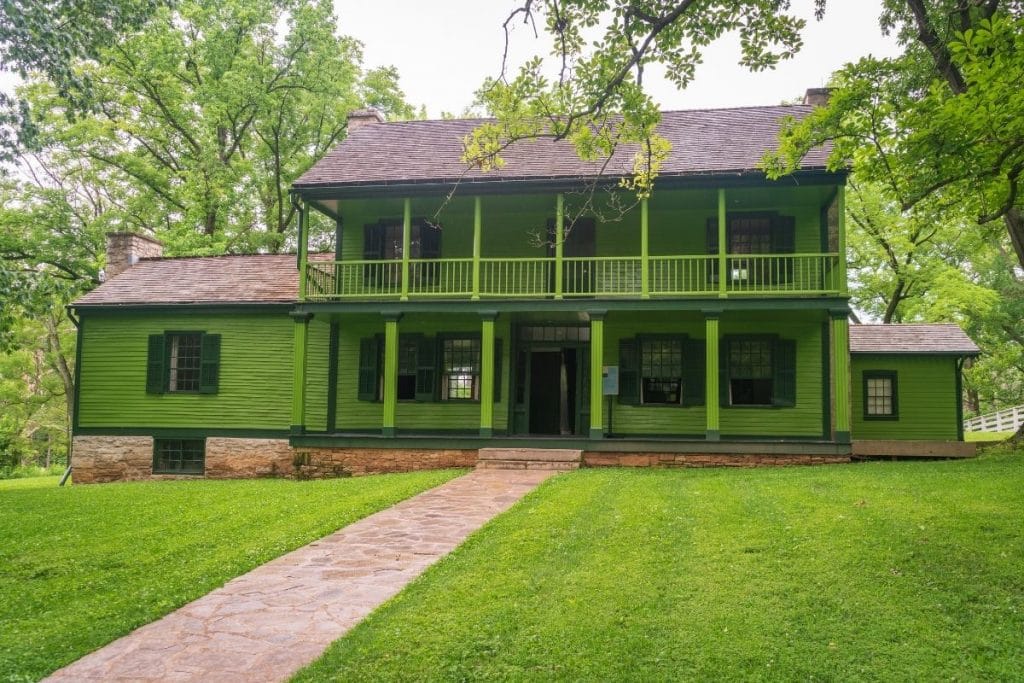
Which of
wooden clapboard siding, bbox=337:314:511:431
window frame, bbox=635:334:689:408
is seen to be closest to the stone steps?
wooden clapboard siding, bbox=337:314:511:431

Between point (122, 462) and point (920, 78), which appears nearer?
point (920, 78)

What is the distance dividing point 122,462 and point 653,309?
40.3 ft

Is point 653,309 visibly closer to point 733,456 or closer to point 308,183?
point 733,456

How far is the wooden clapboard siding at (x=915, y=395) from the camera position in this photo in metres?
16.9

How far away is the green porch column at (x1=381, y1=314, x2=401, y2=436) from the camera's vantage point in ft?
47.8

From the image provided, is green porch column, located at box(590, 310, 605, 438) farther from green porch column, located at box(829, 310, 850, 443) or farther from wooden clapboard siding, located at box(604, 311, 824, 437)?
green porch column, located at box(829, 310, 850, 443)

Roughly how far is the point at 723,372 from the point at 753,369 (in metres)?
0.63

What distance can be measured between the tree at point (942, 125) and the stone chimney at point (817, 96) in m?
7.44

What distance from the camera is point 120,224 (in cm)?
2658

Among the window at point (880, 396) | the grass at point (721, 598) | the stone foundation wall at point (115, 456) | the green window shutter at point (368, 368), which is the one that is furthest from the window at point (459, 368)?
A: the window at point (880, 396)

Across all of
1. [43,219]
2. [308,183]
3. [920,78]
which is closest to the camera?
[920,78]

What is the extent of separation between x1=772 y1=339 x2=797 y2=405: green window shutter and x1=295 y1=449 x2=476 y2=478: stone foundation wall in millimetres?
6356

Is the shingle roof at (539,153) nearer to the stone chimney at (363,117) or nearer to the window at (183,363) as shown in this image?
the stone chimney at (363,117)

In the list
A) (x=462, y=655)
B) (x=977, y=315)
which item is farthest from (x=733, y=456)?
(x=977, y=315)
